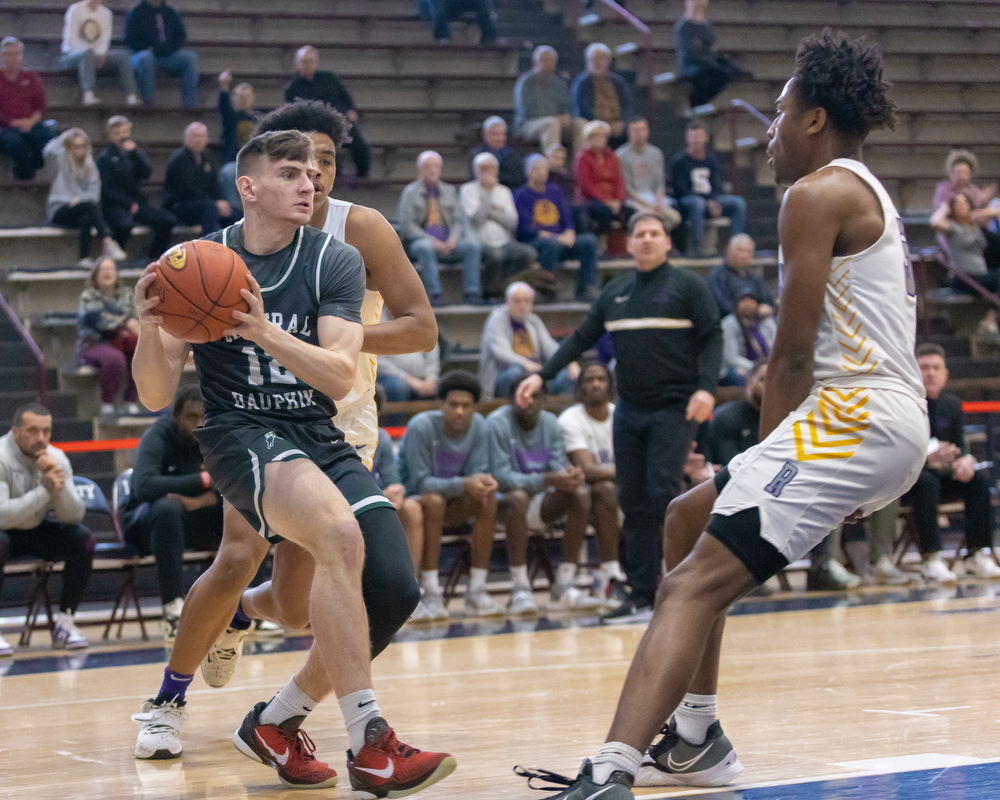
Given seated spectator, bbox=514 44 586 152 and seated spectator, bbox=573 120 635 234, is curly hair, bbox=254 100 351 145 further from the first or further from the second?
seated spectator, bbox=514 44 586 152

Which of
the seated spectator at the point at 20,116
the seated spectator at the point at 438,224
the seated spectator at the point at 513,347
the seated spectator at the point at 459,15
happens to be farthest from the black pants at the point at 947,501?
the seated spectator at the point at 20,116

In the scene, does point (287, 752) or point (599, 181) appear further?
point (599, 181)

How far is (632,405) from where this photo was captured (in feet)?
23.9

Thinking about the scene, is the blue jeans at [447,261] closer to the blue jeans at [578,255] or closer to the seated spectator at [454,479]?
the blue jeans at [578,255]

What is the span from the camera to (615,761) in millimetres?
2637

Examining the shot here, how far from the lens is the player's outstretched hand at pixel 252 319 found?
9.97 ft

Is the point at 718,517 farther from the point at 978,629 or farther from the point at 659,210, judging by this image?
the point at 659,210

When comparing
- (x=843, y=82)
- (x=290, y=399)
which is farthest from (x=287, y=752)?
(x=843, y=82)

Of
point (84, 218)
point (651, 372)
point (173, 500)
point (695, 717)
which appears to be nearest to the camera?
point (695, 717)

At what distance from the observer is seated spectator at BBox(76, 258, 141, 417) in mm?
9602

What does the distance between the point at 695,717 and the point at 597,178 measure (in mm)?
9518

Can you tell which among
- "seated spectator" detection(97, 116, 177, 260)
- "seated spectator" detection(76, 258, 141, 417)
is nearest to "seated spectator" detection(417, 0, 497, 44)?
"seated spectator" detection(97, 116, 177, 260)

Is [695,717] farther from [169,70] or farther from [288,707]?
[169,70]

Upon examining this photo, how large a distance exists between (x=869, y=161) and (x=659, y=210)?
13.6ft
